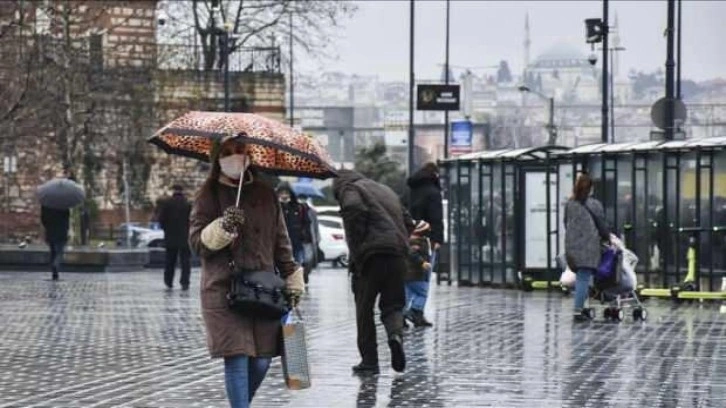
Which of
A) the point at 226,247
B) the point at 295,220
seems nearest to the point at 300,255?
the point at 295,220

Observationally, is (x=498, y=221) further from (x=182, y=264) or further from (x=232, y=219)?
(x=232, y=219)

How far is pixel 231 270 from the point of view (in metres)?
10.9

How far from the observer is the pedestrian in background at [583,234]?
74.0ft

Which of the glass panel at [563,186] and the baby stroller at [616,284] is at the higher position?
the glass panel at [563,186]

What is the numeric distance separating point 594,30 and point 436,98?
1947 cm

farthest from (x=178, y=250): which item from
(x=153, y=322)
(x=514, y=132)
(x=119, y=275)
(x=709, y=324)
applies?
(x=514, y=132)

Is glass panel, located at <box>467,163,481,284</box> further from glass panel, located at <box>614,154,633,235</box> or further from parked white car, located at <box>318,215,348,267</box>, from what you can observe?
parked white car, located at <box>318,215,348,267</box>

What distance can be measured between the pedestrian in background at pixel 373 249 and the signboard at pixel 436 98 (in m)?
45.5

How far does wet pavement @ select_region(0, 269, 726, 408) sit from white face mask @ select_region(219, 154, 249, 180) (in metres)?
3.09

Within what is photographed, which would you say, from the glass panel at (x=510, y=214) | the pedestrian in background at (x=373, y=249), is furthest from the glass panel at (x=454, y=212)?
the pedestrian in background at (x=373, y=249)

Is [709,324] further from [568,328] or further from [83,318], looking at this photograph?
[83,318]

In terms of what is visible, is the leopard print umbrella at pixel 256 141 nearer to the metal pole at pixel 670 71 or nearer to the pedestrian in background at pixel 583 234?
the pedestrian in background at pixel 583 234

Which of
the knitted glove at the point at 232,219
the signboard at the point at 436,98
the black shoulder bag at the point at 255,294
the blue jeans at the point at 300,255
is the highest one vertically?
the signboard at the point at 436,98

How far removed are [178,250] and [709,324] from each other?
468 inches
